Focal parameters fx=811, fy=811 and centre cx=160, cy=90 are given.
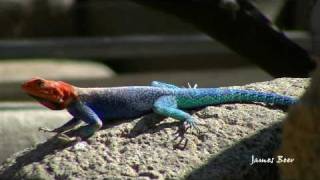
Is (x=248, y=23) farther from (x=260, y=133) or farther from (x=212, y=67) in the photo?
(x=212, y=67)

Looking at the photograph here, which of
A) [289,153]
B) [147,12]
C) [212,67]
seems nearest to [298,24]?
[212,67]

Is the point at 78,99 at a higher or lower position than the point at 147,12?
lower

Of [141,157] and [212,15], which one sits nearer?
[141,157]

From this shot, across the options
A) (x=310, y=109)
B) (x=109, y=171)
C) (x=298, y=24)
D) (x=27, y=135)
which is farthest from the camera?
(x=298, y=24)

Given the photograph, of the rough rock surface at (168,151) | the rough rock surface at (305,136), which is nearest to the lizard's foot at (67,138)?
the rough rock surface at (168,151)

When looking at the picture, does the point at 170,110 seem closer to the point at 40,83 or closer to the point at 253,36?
the point at 40,83

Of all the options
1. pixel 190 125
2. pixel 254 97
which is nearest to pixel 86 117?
pixel 190 125

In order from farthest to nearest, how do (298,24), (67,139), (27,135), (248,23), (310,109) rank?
(298,24), (27,135), (248,23), (67,139), (310,109)
